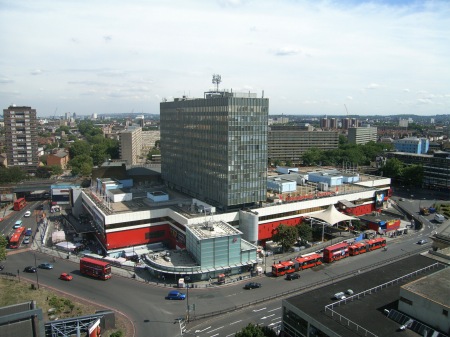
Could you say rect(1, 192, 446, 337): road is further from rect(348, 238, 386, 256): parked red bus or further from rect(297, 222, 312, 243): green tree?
rect(297, 222, 312, 243): green tree

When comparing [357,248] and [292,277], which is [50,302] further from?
[357,248]

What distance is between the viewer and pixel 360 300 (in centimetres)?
3856

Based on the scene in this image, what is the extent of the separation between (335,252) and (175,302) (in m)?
29.5

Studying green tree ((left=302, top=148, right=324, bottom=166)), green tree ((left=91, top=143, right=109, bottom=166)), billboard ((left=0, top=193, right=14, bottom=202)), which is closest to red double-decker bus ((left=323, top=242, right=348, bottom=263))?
billboard ((left=0, top=193, right=14, bottom=202))

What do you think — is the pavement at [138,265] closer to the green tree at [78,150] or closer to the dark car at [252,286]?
the dark car at [252,286]

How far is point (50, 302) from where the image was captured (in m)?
48.7

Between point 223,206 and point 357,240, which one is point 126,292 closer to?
point 223,206

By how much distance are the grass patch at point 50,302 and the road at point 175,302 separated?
137 cm

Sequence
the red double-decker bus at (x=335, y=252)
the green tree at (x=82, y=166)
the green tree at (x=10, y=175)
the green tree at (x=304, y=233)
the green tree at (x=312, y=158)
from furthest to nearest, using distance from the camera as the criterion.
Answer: the green tree at (x=312, y=158)
the green tree at (x=82, y=166)
the green tree at (x=10, y=175)
the green tree at (x=304, y=233)
the red double-decker bus at (x=335, y=252)

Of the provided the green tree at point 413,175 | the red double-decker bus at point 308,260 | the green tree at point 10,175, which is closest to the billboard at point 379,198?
the red double-decker bus at point 308,260

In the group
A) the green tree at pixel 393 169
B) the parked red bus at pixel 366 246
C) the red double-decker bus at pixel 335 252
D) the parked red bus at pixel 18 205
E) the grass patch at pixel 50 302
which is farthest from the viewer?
the green tree at pixel 393 169

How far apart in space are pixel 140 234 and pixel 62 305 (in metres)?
23.7

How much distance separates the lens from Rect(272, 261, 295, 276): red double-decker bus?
59144mm

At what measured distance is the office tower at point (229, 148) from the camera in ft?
229
